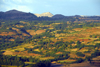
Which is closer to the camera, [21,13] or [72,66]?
[72,66]

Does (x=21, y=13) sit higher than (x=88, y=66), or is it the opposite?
(x=21, y=13)

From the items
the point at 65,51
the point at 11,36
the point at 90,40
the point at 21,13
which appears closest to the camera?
the point at 65,51

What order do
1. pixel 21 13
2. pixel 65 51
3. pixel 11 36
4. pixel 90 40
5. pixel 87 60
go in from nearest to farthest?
pixel 87 60, pixel 65 51, pixel 90 40, pixel 11 36, pixel 21 13

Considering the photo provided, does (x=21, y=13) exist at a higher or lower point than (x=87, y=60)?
higher

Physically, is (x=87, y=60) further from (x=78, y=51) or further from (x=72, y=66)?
(x=78, y=51)

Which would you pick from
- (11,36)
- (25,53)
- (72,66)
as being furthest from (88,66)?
(11,36)

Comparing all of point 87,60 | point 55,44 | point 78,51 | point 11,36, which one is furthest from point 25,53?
point 11,36

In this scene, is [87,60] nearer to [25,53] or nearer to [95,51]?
[95,51]

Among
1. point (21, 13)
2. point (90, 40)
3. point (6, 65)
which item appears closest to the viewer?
point (6, 65)

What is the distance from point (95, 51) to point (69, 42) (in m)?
13.8

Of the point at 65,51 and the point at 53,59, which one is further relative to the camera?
the point at 65,51

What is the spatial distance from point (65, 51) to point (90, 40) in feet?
41.3

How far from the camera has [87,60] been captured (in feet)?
156

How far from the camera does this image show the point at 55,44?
221 feet
